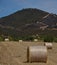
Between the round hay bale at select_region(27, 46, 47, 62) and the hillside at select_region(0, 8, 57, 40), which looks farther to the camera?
the hillside at select_region(0, 8, 57, 40)

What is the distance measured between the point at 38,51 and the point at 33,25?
4525 inches

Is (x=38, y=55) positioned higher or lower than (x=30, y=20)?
lower

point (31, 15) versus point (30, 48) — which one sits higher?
point (31, 15)

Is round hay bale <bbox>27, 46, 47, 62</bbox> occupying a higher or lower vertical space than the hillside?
lower

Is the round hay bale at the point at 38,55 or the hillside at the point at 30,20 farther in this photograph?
the hillside at the point at 30,20

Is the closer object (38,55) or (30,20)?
(38,55)

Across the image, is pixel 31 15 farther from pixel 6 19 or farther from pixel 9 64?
pixel 9 64

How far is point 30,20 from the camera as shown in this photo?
472 ft


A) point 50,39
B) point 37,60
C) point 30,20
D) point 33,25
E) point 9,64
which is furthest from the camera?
point 30,20

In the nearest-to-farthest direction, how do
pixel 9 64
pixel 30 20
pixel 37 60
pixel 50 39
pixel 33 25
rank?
pixel 9 64 < pixel 37 60 < pixel 50 39 < pixel 33 25 < pixel 30 20

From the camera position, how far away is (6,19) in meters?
156

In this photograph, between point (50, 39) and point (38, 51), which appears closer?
point (38, 51)

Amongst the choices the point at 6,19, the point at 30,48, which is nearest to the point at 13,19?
the point at 6,19

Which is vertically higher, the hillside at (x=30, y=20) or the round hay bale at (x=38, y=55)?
the hillside at (x=30, y=20)
